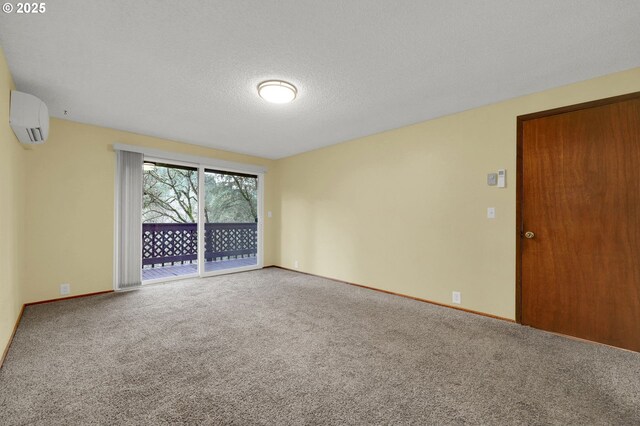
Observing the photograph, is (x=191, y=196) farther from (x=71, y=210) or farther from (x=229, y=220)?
(x=71, y=210)

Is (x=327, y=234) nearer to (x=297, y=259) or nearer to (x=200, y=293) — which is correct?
(x=297, y=259)

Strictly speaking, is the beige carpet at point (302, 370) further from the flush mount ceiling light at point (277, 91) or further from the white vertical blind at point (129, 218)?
the flush mount ceiling light at point (277, 91)

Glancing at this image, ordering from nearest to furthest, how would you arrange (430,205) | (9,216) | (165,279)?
(9,216), (430,205), (165,279)

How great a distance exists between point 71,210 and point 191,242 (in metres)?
2.67

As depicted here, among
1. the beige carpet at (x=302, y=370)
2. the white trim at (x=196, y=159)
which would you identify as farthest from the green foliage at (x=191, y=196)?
the beige carpet at (x=302, y=370)

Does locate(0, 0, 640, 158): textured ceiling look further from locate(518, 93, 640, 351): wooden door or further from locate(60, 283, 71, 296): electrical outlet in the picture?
locate(60, 283, 71, 296): electrical outlet

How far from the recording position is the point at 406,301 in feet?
11.5

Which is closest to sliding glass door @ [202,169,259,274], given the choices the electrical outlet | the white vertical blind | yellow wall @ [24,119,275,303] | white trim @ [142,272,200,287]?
white trim @ [142,272,200,287]

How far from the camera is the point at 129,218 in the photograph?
3.93 meters

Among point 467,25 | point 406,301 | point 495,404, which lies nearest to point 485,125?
point 467,25

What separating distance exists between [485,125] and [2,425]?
444 centimetres

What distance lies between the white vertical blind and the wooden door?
16.4 ft

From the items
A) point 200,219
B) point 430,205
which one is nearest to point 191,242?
point 200,219

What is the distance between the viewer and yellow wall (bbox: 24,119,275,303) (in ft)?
10.8
